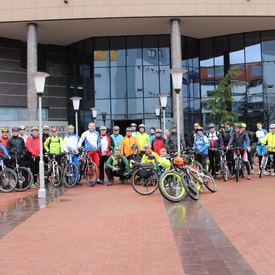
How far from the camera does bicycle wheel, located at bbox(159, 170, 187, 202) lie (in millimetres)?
9984

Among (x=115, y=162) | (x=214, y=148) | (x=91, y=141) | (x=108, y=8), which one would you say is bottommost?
(x=115, y=162)

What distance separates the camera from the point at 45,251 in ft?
19.4

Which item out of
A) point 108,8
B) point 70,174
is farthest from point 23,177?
point 108,8

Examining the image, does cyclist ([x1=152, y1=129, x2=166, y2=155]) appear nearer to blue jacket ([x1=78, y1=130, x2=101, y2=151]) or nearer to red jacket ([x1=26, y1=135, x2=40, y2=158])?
blue jacket ([x1=78, y1=130, x2=101, y2=151])

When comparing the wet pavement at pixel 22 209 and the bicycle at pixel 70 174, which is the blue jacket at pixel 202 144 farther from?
the wet pavement at pixel 22 209

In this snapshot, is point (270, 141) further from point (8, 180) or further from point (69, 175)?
point (8, 180)

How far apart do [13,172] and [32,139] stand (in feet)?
4.92

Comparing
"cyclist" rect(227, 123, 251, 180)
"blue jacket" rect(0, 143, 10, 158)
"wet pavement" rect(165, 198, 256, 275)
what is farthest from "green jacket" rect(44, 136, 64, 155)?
"wet pavement" rect(165, 198, 256, 275)

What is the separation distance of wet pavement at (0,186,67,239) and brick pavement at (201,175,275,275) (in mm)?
3512

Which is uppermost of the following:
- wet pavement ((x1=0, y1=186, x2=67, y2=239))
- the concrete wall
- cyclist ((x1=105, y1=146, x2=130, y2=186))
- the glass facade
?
the concrete wall

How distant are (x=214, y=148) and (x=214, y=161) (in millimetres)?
512

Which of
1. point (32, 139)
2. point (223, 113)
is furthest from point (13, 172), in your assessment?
point (223, 113)

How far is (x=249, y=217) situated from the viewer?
797cm

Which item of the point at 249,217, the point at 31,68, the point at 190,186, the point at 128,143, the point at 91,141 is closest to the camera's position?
the point at 249,217
